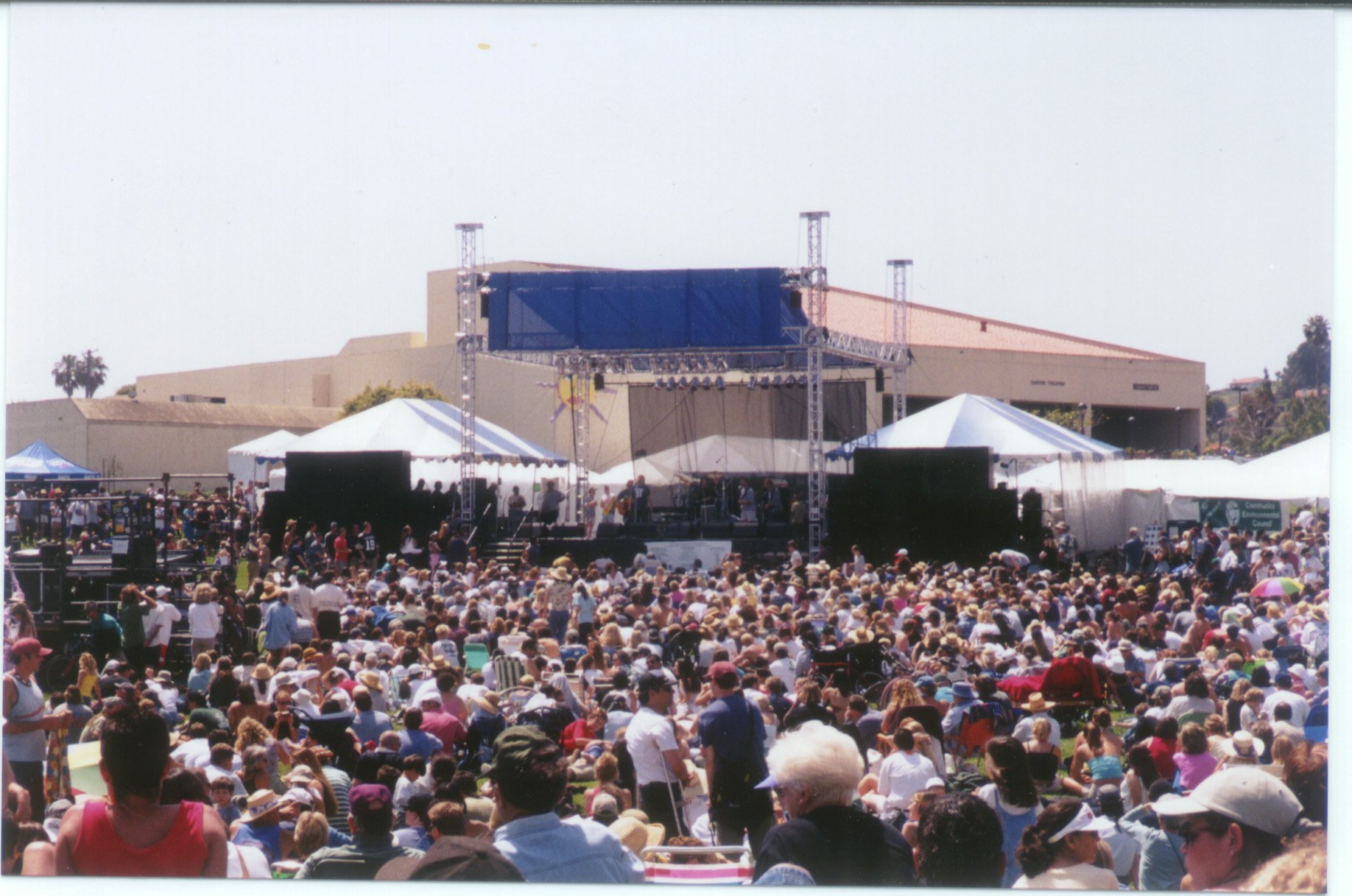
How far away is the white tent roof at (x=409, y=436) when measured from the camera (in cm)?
2564

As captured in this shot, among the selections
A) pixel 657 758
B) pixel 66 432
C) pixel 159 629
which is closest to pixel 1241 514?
pixel 159 629

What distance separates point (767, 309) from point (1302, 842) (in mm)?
19495

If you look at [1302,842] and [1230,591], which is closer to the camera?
[1302,842]

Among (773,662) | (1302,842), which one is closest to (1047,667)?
(773,662)

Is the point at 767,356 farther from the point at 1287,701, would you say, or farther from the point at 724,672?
the point at 724,672

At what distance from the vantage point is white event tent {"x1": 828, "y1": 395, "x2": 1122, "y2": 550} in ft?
74.1

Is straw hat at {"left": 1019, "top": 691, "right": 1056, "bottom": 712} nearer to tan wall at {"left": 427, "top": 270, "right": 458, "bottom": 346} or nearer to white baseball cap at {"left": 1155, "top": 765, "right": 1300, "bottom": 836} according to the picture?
white baseball cap at {"left": 1155, "top": 765, "right": 1300, "bottom": 836}

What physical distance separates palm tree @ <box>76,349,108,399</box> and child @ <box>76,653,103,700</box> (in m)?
2.24

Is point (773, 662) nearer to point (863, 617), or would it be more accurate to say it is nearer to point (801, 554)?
point (863, 617)

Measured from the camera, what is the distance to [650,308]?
22.6 m

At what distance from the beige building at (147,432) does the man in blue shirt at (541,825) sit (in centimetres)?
2823

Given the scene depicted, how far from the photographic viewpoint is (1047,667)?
10719mm

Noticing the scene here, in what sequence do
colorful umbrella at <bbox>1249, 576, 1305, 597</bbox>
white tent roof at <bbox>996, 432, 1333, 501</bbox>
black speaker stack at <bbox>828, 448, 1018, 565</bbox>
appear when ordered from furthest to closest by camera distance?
black speaker stack at <bbox>828, 448, 1018, 565</bbox> < white tent roof at <bbox>996, 432, 1333, 501</bbox> < colorful umbrella at <bbox>1249, 576, 1305, 597</bbox>

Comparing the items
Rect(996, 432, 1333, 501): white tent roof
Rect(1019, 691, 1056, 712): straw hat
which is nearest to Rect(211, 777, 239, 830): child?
Rect(1019, 691, 1056, 712): straw hat
